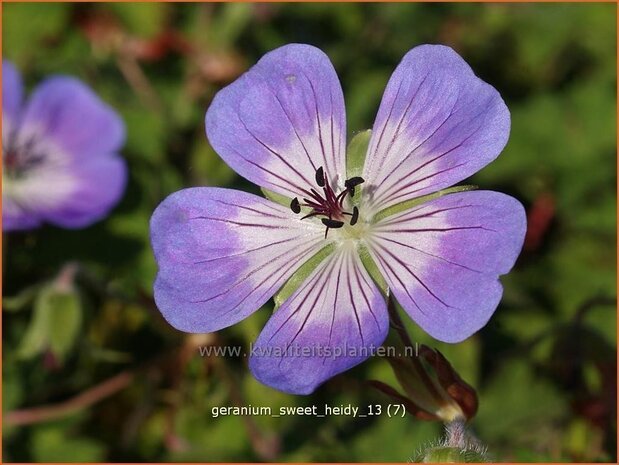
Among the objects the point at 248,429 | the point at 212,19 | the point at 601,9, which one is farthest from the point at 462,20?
the point at 248,429

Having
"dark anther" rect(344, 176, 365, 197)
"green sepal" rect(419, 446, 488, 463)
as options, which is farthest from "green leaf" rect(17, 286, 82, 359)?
"green sepal" rect(419, 446, 488, 463)

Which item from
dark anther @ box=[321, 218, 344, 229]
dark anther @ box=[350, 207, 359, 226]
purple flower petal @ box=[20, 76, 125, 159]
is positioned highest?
dark anther @ box=[350, 207, 359, 226]

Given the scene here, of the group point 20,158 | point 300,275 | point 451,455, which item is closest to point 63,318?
point 20,158

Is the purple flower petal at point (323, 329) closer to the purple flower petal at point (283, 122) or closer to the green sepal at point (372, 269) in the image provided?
the green sepal at point (372, 269)

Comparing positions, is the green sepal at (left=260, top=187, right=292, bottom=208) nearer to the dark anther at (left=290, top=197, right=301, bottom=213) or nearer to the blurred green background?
the dark anther at (left=290, top=197, right=301, bottom=213)

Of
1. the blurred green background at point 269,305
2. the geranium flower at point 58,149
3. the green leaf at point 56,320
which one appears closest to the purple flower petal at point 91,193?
the geranium flower at point 58,149
